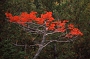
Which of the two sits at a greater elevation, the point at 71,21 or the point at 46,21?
the point at 46,21

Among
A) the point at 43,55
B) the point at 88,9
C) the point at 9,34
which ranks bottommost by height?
the point at 43,55

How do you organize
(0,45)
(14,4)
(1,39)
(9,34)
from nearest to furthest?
(0,45) → (1,39) → (9,34) → (14,4)

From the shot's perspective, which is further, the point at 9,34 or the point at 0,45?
the point at 9,34

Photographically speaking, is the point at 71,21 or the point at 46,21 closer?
the point at 46,21

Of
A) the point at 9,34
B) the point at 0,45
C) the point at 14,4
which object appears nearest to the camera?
the point at 0,45

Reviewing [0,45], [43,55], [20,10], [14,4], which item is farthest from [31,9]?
[0,45]

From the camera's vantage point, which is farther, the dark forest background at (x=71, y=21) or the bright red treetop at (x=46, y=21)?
the dark forest background at (x=71, y=21)

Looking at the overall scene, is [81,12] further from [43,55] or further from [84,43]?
[43,55]

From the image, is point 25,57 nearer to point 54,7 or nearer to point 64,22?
point 64,22

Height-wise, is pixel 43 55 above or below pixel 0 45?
below

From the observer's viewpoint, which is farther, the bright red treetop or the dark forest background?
the dark forest background
